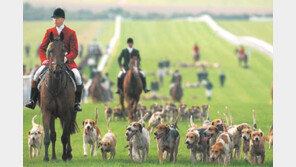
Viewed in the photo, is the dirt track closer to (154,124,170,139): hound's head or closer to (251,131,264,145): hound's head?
(251,131,264,145): hound's head

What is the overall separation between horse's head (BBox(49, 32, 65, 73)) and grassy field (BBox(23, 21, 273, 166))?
7.60 ft

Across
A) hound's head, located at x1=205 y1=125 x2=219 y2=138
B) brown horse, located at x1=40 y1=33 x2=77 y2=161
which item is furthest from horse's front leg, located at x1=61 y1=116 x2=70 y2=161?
hound's head, located at x1=205 y1=125 x2=219 y2=138

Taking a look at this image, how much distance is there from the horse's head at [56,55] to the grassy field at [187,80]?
2316mm

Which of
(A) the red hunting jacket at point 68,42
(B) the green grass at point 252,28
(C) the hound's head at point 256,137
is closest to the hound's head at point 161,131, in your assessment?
(C) the hound's head at point 256,137

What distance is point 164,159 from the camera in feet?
75.6

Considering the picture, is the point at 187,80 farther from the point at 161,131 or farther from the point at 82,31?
the point at 161,131

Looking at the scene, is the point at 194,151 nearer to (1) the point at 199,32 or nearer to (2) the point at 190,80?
(2) the point at 190,80

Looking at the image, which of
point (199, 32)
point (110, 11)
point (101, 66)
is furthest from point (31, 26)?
point (101, 66)

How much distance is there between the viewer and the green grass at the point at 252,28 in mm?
121188

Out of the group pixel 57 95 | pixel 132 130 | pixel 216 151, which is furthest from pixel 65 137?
pixel 216 151

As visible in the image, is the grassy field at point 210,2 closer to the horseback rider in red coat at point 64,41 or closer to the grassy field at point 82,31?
the grassy field at point 82,31
